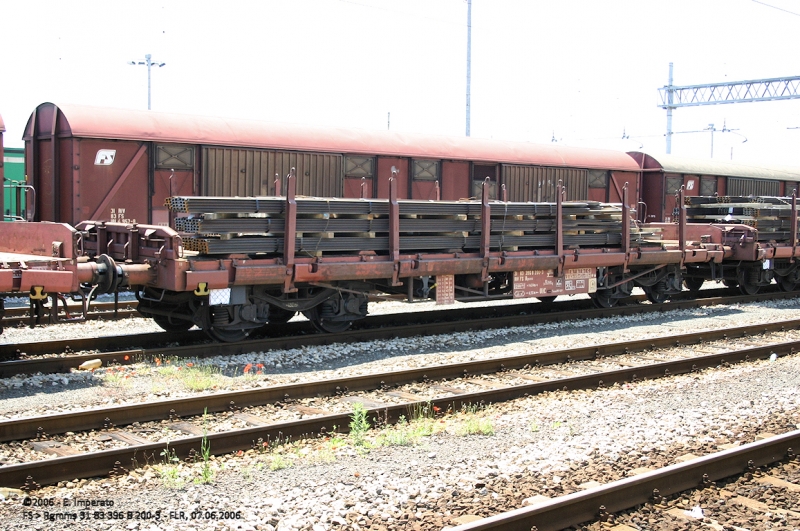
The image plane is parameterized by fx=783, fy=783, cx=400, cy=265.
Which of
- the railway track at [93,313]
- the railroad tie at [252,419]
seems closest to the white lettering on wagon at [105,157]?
the railway track at [93,313]

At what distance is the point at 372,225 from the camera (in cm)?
1135

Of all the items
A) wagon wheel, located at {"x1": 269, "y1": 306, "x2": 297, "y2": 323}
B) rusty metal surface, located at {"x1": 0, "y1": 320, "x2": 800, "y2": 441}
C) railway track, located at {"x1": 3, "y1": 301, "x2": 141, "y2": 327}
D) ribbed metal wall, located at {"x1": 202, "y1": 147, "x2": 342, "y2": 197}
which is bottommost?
rusty metal surface, located at {"x1": 0, "y1": 320, "x2": 800, "y2": 441}

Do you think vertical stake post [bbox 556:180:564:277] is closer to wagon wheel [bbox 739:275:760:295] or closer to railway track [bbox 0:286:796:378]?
railway track [bbox 0:286:796:378]

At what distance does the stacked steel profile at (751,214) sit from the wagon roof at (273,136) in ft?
12.1

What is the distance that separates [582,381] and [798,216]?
1233cm

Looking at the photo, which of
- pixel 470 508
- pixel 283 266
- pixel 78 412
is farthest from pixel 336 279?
pixel 470 508

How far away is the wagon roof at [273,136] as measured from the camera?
46.3 ft

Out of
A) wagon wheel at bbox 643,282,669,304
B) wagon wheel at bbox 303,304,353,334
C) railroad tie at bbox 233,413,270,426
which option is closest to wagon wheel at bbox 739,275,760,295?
wagon wheel at bbox 643,282,669,304

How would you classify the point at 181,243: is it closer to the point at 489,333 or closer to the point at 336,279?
the point at 336,279

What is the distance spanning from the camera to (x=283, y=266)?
33.8ft

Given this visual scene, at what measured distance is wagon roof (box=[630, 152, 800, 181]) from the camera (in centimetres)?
2345

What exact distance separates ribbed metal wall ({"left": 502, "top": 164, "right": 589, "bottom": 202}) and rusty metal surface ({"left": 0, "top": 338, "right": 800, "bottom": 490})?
9896 millimetres

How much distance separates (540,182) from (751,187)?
9957mm

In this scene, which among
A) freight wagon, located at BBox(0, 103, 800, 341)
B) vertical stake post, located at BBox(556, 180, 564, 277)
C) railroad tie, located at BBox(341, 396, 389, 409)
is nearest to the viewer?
railroad tie, located at BBox(341, 396, 389, 409)
